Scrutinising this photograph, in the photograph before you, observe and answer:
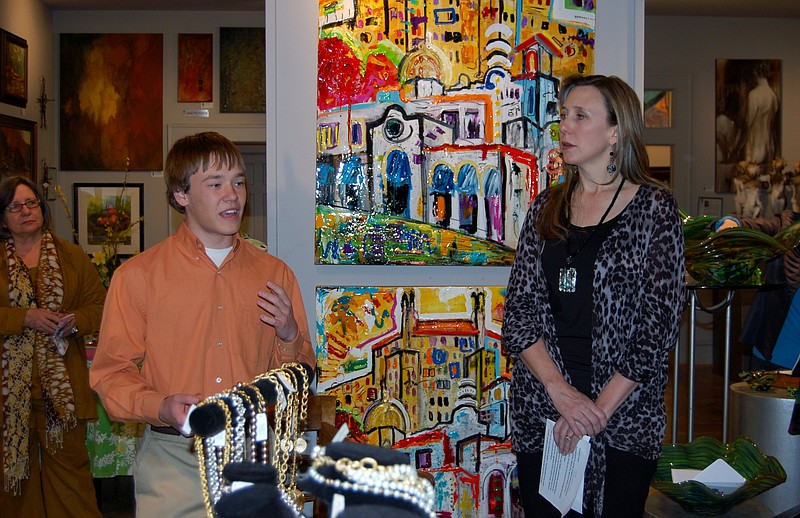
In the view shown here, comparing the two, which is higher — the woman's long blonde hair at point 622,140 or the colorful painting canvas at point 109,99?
the colorful painting canvas at point 109,99

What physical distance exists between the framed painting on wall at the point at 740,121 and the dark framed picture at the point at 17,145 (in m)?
7.46

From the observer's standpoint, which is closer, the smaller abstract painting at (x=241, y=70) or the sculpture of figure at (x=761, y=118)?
the smaller abstract painting at (x=241, y=70)

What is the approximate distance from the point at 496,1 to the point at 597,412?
74.3 inches

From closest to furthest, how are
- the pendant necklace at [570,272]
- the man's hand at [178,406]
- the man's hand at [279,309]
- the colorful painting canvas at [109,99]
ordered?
the man's hand at [178,406] → the man's hand at [279,309] → the pendant necklace at [570,272] → the colorful painting canvas at [109,99]

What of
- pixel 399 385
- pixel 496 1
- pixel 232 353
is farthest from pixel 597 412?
pixel 496 1

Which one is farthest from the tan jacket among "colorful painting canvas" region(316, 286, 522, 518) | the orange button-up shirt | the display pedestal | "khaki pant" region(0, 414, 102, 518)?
the display pedestal

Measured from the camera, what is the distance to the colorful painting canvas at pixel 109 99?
9.20 m

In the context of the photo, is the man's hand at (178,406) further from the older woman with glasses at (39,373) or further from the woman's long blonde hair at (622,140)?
the older woman with glasses at (39,373)

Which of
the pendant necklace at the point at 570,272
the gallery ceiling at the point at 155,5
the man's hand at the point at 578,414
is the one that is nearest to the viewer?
the man's hand at the point at 578,414

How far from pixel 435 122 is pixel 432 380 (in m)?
1.03

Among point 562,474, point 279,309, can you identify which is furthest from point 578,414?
point 279,309

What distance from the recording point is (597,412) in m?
2.06

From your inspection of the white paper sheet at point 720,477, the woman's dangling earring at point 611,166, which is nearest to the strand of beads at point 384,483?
the woman's dangling earring at point 611,166

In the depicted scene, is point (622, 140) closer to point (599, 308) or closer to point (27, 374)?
point (599, 308)
